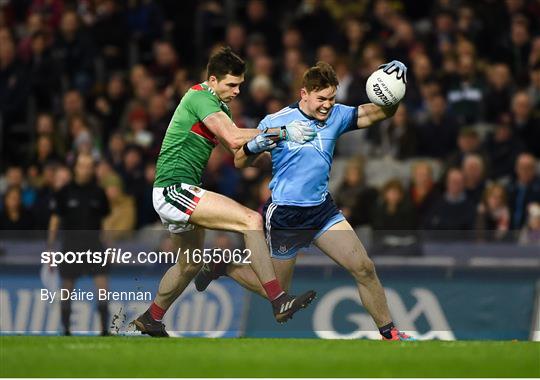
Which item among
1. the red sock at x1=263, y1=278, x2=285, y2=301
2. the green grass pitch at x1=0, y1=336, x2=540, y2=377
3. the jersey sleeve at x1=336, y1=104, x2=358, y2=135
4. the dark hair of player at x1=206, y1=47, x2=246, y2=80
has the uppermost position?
the dark hair of player at x1=206, y1=47, x2=246, y2=80

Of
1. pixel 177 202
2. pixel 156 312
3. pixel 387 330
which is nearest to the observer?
pixel 177 202

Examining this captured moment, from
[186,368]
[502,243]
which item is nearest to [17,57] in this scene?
[502,243]

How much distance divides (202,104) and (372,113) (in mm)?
1452

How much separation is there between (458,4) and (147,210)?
230 inches

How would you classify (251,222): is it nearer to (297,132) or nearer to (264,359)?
(297,132)

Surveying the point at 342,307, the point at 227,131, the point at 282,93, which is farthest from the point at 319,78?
the point at 282,93

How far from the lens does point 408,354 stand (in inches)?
470

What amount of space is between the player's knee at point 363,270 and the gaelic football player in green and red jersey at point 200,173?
1.55 ft

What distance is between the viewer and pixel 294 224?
13094mm

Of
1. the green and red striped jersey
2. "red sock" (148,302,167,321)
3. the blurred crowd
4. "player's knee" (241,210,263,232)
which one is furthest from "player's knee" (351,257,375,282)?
the blurred crowd

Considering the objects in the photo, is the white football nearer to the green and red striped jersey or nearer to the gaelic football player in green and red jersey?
the gaelic football player in green and red jersey

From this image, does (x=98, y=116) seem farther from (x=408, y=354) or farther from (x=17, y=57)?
(x=408, y=354)

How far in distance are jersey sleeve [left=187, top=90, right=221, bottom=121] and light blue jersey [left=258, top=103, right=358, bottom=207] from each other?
1.70 feet

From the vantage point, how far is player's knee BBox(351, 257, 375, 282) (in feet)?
42.2
